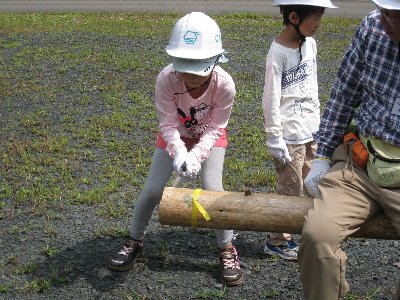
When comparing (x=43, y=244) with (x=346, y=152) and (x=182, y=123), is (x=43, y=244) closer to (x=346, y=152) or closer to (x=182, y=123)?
(x=182, y=123)

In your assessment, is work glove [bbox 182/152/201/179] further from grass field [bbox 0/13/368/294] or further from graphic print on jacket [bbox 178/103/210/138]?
grass field [bbox 0/13/368/294]

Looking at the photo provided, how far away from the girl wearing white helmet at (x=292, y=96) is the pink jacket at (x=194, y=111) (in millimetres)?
287

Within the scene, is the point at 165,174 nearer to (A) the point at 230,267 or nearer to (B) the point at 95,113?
(A) the point at 230,267

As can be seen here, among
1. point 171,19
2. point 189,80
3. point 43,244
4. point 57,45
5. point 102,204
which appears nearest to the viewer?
point 189,80

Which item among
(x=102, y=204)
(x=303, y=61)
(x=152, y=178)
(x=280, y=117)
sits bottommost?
(x=102, y=204)

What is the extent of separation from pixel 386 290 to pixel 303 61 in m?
1.45

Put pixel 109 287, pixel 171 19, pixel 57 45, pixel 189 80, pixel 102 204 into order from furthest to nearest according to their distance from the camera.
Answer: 1. pixel 171 19
2. pixel 57 45
3. pixel 102 204
4. pixel 109 287
5. pixel 189 80

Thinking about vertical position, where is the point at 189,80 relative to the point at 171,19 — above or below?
above

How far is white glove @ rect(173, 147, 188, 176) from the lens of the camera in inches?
136

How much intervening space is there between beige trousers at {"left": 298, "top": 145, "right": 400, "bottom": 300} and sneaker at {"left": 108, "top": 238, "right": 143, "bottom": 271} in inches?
57.2

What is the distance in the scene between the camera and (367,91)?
124 inches

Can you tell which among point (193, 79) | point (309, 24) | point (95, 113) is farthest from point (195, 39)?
point (95, 113)

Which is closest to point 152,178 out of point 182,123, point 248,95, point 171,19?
point 182,123

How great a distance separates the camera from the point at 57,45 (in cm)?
1163
